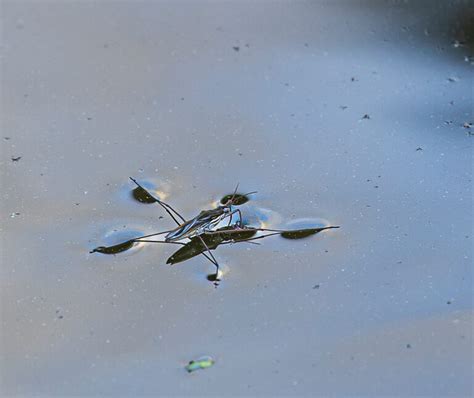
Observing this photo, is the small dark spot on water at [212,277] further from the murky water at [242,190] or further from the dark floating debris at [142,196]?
the dark floating debris at [142,196]

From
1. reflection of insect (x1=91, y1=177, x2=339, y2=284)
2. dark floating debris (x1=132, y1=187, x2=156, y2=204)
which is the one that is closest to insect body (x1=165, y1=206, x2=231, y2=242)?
reflection of insect (x1=91, y1=177, x2=339, y2=284)

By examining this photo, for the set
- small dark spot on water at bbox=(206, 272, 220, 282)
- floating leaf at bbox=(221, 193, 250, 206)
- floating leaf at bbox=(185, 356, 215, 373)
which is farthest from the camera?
floating leaf at bbox=(221, 193, 250, 206)

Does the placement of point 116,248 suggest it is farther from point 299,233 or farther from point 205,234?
point 299,233

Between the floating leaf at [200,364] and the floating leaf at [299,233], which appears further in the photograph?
the floating leaf at [299,233]

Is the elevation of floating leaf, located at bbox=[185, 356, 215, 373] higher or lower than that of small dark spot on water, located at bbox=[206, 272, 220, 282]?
lower

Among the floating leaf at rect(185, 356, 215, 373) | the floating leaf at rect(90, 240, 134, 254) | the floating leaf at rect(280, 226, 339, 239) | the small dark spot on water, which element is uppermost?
the floating leaf at rect(280, 226, 339, 239)

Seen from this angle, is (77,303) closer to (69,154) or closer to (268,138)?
(69,154)

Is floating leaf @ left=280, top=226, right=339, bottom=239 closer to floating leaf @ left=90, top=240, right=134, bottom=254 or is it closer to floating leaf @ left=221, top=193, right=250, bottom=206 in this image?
floating leaf @ left=221, top=193, right=250, bottom=206

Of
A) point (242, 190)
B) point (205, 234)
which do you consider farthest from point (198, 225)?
point (242, 190)

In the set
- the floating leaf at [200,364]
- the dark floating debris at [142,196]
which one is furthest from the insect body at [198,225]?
the floating leaf at [200,364]
